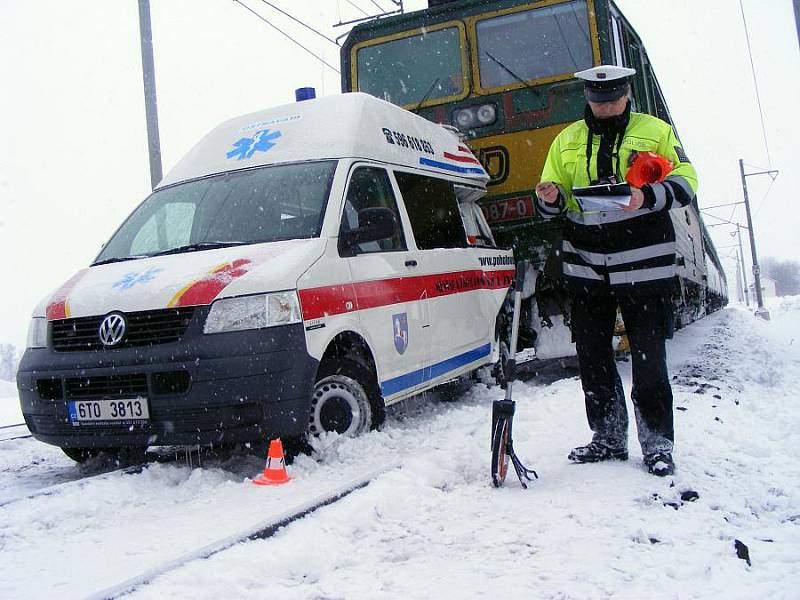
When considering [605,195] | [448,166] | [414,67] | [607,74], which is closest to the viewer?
[605,195]

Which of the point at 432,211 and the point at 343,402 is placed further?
the point at 432,211

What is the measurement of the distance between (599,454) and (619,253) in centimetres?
107

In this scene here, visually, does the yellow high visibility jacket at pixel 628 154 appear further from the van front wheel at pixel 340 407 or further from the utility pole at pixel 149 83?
the utility pole at pixel 149 83

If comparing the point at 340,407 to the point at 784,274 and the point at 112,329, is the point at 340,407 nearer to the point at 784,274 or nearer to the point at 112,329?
the point at 112,329

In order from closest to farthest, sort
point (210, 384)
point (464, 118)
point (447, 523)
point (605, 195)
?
point (447, 523)
point (605, 195)
point (210, 384)
point (464, 118)

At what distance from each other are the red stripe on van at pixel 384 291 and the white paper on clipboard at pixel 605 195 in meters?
1.53

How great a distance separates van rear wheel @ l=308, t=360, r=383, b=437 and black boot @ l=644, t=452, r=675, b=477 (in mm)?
1732

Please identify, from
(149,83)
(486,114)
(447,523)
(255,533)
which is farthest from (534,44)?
(149,83)

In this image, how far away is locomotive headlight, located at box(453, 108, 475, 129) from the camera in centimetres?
804

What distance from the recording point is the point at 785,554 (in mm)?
2689

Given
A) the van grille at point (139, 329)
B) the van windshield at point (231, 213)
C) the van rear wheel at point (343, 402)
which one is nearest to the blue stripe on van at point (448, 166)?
the van windshield at point (231, 213)

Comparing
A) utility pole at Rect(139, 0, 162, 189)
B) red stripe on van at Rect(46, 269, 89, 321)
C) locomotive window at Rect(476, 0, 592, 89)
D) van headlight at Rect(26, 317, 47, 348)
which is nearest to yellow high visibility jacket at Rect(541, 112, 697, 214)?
red stripe on van at Rect(46, 269, 89, 321)

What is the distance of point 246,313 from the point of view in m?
4.05

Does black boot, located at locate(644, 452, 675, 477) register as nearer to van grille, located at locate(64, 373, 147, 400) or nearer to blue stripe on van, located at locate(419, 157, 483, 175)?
van grille, located at locate(64, 373, 147, 400)
